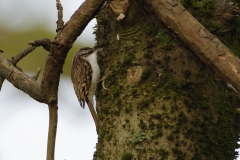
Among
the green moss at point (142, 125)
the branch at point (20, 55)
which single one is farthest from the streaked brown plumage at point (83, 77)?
the green moss at point (142, 125)

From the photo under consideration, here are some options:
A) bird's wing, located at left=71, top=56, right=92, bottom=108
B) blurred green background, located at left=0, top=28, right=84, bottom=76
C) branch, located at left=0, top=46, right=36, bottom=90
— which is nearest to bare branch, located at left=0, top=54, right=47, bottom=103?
branch, located at left=0, top=46, right=36, bottom=90

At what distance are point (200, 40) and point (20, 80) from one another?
2.77 feet

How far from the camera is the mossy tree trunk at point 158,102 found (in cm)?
212

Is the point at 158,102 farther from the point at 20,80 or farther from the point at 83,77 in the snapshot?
the point at 83,77

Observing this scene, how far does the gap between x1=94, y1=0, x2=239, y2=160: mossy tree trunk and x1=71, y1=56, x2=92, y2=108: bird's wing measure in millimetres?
1071

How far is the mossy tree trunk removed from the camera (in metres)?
2.12

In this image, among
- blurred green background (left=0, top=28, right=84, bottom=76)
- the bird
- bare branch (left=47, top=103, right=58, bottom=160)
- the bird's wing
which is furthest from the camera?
the bird's wing

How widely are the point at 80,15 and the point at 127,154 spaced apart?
60 cm

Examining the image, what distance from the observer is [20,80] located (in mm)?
2365

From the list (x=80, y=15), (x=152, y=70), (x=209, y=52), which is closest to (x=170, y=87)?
(x=152, y=70)

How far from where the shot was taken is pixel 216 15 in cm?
233

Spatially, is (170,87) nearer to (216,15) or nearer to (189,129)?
(189,129)

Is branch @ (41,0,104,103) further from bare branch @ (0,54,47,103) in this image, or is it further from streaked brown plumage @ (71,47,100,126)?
streaked brown plumage @ (71,47,100,126)

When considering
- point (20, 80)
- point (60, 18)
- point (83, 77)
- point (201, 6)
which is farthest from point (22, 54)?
point (83, 77)
